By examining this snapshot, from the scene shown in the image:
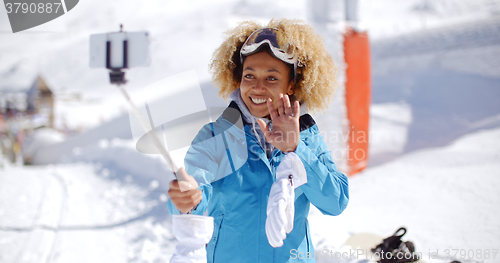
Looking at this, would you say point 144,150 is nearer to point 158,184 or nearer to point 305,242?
point 305,242

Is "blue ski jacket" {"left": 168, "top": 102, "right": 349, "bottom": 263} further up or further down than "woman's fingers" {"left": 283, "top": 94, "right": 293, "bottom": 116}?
further down

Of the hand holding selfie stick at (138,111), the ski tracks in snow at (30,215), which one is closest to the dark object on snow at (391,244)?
the hand holding selfie stick at (138,111)

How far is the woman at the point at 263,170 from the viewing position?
0.88 meters

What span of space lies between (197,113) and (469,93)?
434 inches

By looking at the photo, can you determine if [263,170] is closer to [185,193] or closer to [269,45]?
[185,193]

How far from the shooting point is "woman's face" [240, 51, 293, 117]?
1.06 metres

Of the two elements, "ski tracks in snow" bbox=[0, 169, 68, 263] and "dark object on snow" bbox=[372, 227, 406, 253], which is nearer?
"dark object on snow" bbox=[372, 227, 406, 253]

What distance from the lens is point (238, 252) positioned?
97 centimetres

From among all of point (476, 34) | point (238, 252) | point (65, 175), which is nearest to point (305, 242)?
point (238, 252)

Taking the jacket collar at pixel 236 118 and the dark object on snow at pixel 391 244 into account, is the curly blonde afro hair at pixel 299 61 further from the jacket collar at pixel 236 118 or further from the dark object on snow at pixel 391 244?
the dark object on snow at pixel 391 244

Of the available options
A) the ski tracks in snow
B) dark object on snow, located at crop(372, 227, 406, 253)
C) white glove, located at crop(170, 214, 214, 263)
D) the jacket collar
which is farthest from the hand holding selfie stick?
the ski tracks in snow

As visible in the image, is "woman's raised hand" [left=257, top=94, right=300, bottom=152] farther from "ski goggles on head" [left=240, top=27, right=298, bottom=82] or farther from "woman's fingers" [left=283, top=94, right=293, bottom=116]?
"ski goggles on head" [left=240, top=27, right=298, bottom=82]

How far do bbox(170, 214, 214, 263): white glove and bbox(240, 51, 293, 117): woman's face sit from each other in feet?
1.55

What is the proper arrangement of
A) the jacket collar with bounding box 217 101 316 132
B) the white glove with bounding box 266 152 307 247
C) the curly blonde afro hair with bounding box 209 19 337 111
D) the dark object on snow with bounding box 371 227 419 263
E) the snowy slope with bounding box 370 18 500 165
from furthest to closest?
the snowy slope with bounding box 370 18 500 165, the dark object on snow with bounding box 371 227 419 263, the curly blonde afro hair with bounding box 209 19 337 111, the jacket collar with bounding box 217 101 316 132, the white glove with bounding box 266 152 307 247
